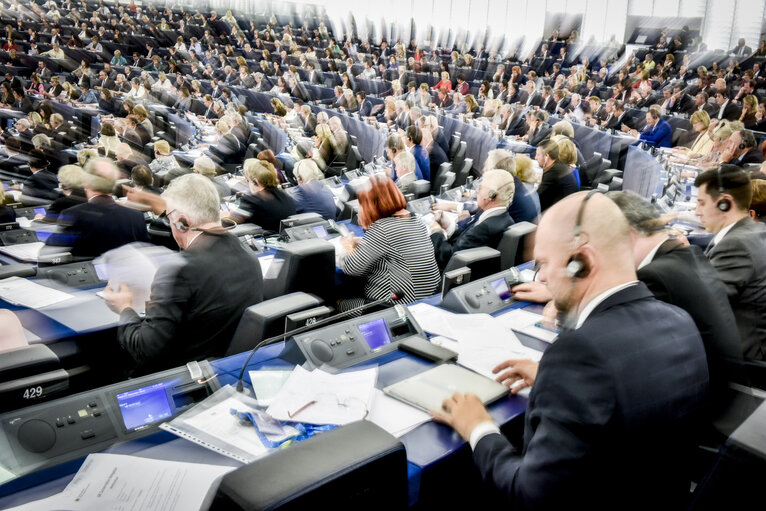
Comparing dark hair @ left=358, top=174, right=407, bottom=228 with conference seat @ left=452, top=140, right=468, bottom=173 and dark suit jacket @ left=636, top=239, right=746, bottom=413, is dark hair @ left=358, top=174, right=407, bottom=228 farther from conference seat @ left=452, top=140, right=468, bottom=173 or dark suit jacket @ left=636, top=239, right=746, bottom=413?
conference seat @ left=452, top=140, right=468, bottom=173

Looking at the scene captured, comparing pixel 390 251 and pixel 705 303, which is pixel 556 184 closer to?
pixel 390 251

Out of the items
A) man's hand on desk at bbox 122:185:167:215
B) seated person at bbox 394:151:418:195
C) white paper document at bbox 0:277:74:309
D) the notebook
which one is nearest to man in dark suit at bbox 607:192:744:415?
the notebook

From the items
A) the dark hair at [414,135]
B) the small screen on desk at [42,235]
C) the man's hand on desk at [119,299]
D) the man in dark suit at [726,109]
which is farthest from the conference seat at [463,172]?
the man's hand on desk at [119,299]

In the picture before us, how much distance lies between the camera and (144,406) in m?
1.45

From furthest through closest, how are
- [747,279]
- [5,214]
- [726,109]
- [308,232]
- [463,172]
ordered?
1. [726,109]
2. [463,172]
3. [5,214]
4. [308,232]
5. [747,279]

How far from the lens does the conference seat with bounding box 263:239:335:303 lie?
270 centimetres

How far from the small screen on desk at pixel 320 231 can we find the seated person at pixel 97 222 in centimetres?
116

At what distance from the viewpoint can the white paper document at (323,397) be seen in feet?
4.86

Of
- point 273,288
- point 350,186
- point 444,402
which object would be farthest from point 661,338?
point 350,186

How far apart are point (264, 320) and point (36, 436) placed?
0.85 meters

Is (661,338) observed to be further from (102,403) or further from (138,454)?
(102,403)

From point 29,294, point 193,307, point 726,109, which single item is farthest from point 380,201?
point 726,109

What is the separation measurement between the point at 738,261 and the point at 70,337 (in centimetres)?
290

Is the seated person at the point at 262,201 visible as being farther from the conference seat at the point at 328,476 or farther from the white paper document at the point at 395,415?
Answer: the conference seat at the point at 328,476
